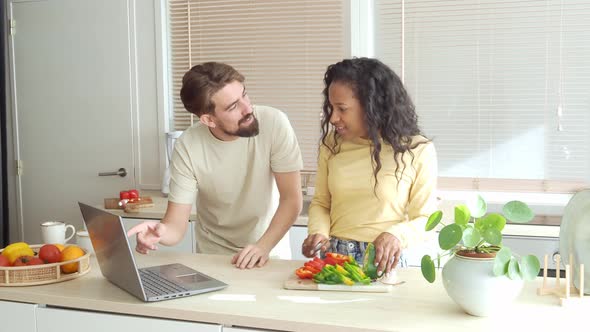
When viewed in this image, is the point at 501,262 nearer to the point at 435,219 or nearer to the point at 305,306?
the point at 435,219

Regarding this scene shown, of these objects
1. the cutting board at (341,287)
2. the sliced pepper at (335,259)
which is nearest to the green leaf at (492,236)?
the cutting board at (341,287)

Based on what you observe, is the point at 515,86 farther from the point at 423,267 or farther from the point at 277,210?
the point at 423,267

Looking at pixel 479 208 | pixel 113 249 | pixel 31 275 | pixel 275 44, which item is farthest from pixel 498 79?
pixel 31 275

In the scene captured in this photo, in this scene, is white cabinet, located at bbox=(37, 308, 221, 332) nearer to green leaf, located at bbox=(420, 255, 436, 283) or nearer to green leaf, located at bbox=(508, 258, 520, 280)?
green leaf, located at bbox=(420, 255, 436, 283)

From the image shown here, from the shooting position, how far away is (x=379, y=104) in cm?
212

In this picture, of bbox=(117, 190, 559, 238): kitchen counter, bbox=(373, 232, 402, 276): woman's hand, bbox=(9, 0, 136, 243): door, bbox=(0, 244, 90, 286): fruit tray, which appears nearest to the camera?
bbox=(373, 232, 402, 276): woman's hand

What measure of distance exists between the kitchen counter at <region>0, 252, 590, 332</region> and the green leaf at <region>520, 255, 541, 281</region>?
95mm

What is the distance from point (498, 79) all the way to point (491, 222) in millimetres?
2297

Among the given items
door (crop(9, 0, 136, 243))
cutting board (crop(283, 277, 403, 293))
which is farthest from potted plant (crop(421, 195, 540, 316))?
door (crop(9, 0, 136, 243))

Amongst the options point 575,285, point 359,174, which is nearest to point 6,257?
point 359,174

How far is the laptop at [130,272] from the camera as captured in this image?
173 cm

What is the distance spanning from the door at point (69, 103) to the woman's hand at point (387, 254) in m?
2.87

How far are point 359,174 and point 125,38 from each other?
8.88 feet

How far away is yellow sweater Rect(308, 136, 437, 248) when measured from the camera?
2053 millimetres
